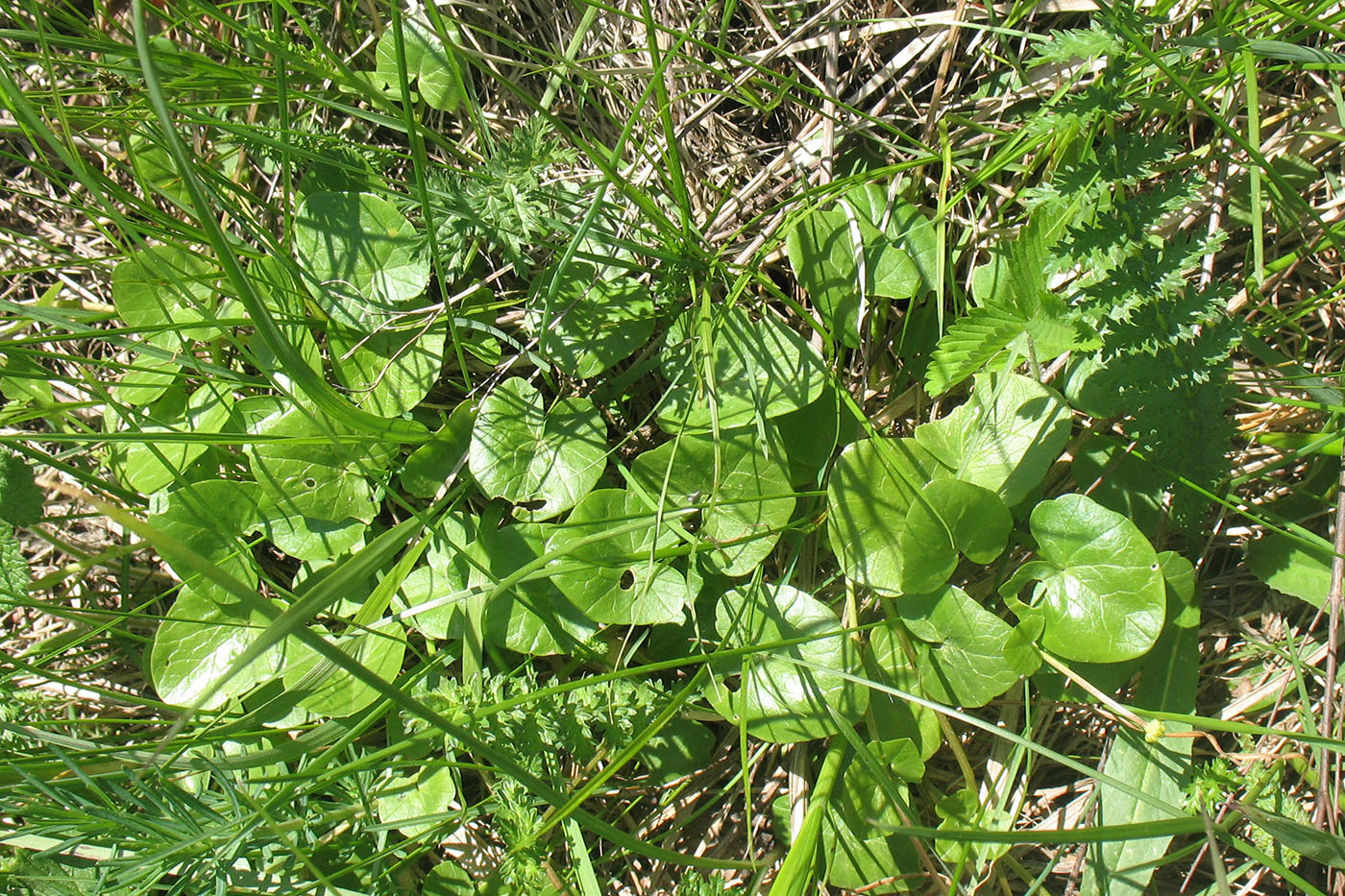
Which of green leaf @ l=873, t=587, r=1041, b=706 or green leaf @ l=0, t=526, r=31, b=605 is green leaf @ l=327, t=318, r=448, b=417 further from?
green leaf @ l=873, t=587, r=1041, b=706

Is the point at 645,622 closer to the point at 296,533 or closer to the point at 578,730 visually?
the point at 578,730

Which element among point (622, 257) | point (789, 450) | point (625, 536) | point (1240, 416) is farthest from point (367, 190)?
point (1240, 416)

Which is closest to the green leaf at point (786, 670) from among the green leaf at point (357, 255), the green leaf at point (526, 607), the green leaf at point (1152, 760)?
Result: the green leaf at point (526, 607)

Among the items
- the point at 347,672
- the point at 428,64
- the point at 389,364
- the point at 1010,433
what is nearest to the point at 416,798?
the point at 347,672

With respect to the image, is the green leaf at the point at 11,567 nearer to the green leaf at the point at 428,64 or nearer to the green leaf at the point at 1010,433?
the green leaf at the point at 428,64

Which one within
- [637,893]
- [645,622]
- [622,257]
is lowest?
[637,893]

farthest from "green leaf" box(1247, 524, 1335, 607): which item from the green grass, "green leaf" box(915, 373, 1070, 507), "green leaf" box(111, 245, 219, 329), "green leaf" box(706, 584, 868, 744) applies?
"green leaf" box(111, 245, 219, 329)
